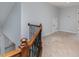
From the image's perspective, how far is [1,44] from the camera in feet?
4.00

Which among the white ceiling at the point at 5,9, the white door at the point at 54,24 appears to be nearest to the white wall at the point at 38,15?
the white door at the point at 54,24

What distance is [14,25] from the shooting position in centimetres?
122

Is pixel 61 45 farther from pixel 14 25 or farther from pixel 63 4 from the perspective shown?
pixel 14 25

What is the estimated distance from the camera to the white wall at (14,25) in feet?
3.90

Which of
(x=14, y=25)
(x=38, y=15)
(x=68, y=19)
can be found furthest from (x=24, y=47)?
(x=68, y=19)

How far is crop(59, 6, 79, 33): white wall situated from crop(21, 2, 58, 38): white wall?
0.07m

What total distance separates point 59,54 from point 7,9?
2.10ft

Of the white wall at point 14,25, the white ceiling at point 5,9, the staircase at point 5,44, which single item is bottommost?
the staircase at point 5,44

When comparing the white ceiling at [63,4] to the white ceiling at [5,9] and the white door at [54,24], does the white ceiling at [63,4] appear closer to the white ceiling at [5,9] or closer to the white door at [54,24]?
the white door at [54,24]

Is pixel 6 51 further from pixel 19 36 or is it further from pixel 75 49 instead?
pixel 75 49

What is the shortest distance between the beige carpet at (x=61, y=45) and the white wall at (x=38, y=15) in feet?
0.27

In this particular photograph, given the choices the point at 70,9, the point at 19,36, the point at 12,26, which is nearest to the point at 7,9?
the point at 12,26

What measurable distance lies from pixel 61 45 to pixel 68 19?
0.83 ft

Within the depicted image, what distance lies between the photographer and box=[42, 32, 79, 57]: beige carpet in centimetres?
119
